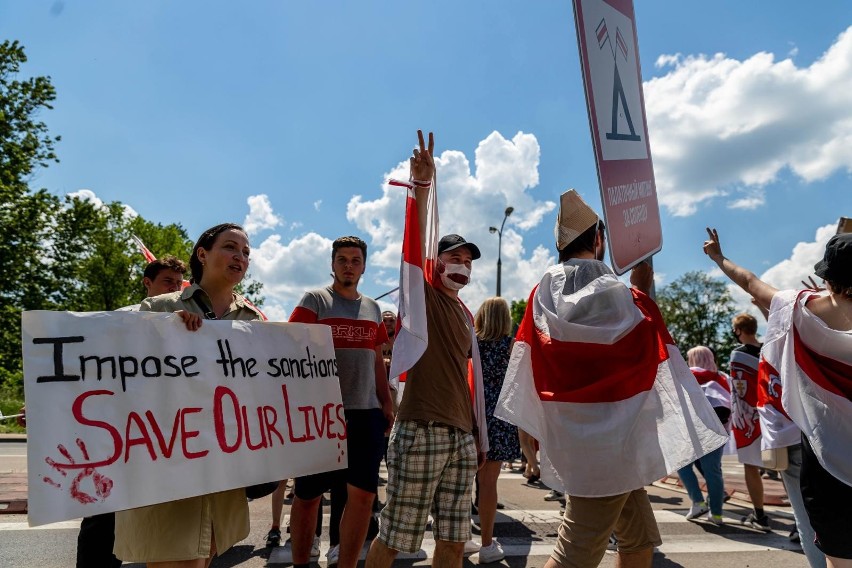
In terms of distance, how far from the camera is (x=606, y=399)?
2.55 metres

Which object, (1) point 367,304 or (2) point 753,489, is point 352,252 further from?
(2) point 753,489

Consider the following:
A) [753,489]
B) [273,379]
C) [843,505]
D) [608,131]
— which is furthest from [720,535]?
[273,379]

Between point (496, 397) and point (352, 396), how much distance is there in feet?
5.68

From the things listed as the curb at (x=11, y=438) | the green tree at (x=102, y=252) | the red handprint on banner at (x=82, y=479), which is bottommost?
the curb at (x=11, y=438)

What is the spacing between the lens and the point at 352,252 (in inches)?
154

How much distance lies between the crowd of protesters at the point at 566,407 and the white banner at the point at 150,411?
109mm

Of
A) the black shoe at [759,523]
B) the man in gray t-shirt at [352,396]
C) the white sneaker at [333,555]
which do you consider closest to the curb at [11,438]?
the white sneaker at [333,555]

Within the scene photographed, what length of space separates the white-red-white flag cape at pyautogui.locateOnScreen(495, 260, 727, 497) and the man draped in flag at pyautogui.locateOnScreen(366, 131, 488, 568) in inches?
19.4

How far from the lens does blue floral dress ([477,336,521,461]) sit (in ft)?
15.6

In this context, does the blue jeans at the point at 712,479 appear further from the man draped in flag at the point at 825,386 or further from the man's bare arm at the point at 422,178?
the man's bare arm at the point at 422,178

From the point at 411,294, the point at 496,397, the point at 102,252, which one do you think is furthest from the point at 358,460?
the point at 102,252

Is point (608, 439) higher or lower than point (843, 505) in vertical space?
higher

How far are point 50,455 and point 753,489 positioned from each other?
5.86 m

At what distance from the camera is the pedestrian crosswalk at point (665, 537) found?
4574 millimetres
